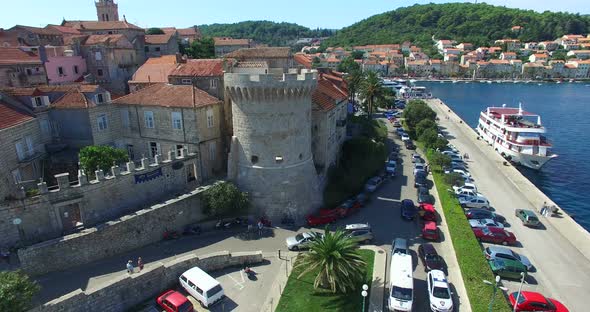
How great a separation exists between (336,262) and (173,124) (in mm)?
21546

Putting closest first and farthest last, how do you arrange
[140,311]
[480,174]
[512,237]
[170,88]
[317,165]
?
[140,311], [512,237], [170,88], [317,165], [480,174]

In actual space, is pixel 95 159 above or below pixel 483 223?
above

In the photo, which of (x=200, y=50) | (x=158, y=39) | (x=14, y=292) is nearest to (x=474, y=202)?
(x=14, y=292)

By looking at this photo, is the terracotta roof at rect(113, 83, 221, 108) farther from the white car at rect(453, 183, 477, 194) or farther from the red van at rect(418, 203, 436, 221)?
the white car at rect(453, 183, 477, 194)

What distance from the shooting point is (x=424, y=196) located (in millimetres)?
38844

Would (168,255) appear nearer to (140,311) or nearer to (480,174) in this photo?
(140,311)

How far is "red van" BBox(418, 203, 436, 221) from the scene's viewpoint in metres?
33.9

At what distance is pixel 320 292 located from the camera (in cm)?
2364

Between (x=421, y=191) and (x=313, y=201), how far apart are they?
13.5 m

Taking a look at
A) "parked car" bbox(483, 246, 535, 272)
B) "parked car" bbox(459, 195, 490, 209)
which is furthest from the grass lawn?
"parked car" bbox(459, 195, 490, 209)

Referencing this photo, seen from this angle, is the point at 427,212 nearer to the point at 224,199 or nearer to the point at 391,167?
the point at 391,167

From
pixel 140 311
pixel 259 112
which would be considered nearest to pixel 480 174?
pixel 259 112

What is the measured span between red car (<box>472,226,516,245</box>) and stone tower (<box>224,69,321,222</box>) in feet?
51.0

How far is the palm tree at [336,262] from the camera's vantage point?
22406 mm
